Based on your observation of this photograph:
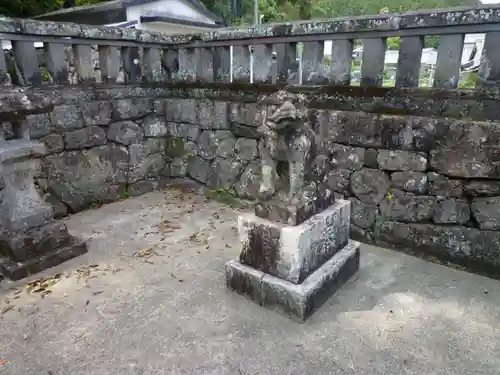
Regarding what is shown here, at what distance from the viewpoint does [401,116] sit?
3088 mm

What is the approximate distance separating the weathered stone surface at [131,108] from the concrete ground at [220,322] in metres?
1.78

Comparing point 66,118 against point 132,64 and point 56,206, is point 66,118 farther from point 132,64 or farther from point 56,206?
point 132,64

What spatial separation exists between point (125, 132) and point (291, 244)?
117 inches

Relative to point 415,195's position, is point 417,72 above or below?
above

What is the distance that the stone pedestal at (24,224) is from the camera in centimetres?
296

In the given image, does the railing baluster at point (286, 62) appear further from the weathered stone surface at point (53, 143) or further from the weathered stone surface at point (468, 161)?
the weathered stone surface at point (53, 143)

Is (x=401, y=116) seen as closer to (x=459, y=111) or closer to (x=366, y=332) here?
(x=459, y=111)

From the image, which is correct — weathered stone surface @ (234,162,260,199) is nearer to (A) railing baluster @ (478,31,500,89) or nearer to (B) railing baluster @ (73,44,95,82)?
(B) railing baluster @ (73,44,95,82)

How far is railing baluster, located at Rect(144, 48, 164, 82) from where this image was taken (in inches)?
181

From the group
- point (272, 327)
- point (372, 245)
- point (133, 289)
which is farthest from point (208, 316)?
point (372, 245)

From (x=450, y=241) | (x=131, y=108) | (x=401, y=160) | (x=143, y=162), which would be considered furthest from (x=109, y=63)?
(x=450, y=241)

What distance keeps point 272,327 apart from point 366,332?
58 centimetres

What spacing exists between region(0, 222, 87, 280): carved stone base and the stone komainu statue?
1.96 meters

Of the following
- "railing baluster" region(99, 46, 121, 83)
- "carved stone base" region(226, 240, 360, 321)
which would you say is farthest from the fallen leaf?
"railing baluster" region(99, 46, 121, 83)
